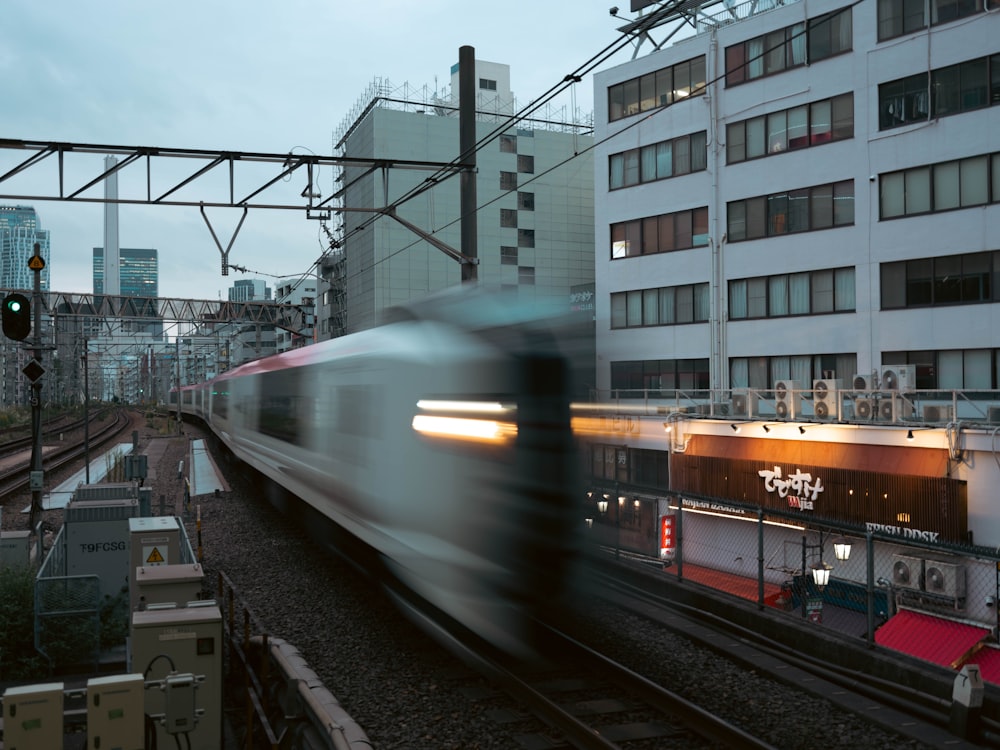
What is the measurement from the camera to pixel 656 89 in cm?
3241

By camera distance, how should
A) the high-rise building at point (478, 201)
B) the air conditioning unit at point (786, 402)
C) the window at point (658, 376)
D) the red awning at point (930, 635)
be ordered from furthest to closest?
the high-rise building at point (478, 201) < the window at point (658, 376) < the air conditioning unit at point (786, 402) < the red awning at point (930, 635)

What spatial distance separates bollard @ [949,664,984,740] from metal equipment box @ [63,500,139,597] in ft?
34.3

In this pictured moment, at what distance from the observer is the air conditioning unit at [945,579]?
828 inches

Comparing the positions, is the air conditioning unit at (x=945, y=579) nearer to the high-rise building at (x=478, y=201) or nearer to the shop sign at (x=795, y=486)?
the shop sign at (x=795, y=486)

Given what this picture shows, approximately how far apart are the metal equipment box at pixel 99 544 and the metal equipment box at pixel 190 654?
5.35m

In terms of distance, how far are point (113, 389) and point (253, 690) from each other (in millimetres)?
149762

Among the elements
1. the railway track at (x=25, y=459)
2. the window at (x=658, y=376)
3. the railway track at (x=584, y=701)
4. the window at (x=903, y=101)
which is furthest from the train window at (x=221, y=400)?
the window at (x=903, y=101)

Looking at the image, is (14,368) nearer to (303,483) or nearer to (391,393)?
(303,483)

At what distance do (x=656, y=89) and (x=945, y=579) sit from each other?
19802 millimetres

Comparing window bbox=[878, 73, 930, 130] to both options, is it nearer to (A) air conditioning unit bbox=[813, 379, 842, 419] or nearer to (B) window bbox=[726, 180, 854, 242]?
(B) window bbox=[726, 180, 854, 242]

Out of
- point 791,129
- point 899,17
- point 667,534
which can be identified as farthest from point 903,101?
point 667,534

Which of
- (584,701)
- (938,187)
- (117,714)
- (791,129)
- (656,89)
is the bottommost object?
(584,701)

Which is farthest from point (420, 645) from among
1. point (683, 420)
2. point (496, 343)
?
point (683, 420)

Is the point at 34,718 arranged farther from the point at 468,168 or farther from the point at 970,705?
the point at 468,168
